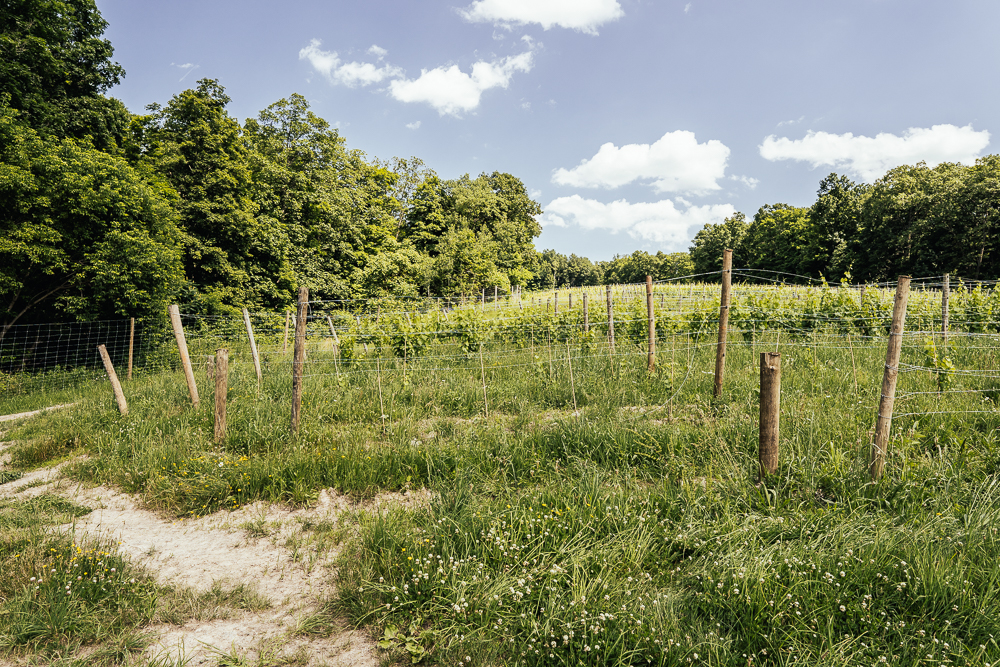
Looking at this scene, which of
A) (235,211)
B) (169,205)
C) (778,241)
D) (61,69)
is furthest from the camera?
(778,241)

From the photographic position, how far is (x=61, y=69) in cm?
1427

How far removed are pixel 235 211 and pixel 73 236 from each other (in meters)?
7.75

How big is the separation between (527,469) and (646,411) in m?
2.05

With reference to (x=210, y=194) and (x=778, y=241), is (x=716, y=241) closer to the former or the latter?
(x=778, y=241)

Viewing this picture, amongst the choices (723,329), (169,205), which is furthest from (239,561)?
(169,205)

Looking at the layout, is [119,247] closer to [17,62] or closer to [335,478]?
[17,62]

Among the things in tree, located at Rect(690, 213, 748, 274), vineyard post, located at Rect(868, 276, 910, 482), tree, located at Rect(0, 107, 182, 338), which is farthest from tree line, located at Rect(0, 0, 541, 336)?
tree, located at Rect(690, 213, 748, 274)

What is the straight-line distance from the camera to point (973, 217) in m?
33.5

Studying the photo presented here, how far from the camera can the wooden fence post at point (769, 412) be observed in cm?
330

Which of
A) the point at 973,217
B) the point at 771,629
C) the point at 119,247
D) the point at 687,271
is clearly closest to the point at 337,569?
the point at 771,629

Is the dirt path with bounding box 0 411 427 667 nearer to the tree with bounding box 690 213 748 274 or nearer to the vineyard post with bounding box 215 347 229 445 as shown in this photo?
the vineyard post with bounding box 215 347 229 445

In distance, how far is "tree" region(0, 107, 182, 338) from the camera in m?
11.0

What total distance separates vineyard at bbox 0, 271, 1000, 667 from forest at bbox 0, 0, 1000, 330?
6.60m

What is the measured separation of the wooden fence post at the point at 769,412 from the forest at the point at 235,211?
7.89 m
